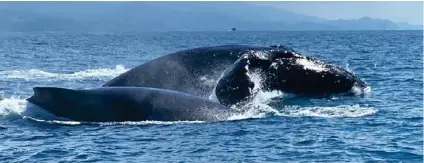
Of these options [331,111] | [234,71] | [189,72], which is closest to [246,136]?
[234,71]

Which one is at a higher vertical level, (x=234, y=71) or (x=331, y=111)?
(x=234, y=71)

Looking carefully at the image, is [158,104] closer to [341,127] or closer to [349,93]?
[341,127]

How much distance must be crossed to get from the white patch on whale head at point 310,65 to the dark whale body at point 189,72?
1.59 meters

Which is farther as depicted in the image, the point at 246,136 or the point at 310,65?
the point at 310,65

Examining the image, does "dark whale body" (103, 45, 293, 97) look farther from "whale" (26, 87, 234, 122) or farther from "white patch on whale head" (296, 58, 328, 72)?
"whale" (26, 87, 234, 122)

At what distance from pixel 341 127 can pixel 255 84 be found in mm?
5403

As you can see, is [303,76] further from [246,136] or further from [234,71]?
[246,136]

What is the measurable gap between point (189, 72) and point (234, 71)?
2.63 m

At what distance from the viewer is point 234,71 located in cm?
2325

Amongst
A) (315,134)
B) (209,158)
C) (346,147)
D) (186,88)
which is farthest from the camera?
(186,88)

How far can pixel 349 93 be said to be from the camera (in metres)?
27.3

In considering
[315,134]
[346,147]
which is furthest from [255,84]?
[346,147]

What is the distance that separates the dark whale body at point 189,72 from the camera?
24812 mm

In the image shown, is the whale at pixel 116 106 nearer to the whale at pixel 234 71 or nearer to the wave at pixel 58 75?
the whale at pixel 234 71
